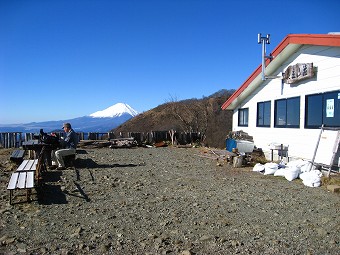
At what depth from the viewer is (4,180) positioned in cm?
848

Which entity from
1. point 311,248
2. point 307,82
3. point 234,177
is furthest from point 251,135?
point 311,248

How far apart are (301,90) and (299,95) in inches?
7.8

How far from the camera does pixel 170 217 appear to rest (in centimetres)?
543

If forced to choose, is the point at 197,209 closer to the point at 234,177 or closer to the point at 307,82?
the point at 234,177

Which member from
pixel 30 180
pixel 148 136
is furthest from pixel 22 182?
pixel 148 136

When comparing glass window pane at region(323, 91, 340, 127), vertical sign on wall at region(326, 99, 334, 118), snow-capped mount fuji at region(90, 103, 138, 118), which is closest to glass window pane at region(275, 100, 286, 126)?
glass window pane at region(323, 91, 340, 127)

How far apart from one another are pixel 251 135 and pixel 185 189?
26.9 feet

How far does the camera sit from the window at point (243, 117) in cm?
1609

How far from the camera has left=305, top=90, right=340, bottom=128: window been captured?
9.21m

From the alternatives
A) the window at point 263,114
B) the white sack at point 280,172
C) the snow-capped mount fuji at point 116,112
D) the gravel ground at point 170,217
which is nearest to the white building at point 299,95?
the window at point 263,114

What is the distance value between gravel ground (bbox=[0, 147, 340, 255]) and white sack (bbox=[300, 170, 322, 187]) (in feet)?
0.57

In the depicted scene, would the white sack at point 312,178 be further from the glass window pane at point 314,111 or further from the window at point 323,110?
the glass window pane at point 314,111

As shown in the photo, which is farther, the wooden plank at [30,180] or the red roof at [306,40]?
the red roof at [306,40]

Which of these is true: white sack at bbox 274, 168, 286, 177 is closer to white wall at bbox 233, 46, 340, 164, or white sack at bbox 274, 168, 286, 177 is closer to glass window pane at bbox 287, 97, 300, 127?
white wall at bbox 233, 46, 340, 164
